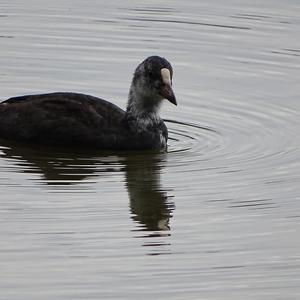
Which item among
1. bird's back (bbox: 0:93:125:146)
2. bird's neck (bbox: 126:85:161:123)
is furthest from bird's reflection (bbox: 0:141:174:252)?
bird's neck (bbox: 126:85:161:123)

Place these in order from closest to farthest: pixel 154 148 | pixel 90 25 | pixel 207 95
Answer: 1. pixel 154 148
2. pixel 207 95
3. pixel 90 25

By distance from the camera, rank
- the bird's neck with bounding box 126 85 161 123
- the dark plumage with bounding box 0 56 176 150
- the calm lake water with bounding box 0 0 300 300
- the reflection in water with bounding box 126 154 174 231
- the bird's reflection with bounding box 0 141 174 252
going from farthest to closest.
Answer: the bird's neck with bounding box 126 85 161 123 < the dark plumage with bounding box 0 56 176 150 < the bird's reflection with bounding box 0 141 174 252 < the reflection in water with bounding box 126 154 174 231 < the calm lake water with bounding box 0 0 300 300

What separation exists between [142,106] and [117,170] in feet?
4.90

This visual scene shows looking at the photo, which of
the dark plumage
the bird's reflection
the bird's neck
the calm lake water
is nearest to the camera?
the calm lake water

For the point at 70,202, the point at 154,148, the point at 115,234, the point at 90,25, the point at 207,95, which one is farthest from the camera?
the point at 90,25

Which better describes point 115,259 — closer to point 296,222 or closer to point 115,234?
point 115,234

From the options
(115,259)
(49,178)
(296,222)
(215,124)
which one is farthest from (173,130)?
(115,259)

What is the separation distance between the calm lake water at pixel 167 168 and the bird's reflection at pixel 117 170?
0.02 meters

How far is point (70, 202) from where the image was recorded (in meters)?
12.7

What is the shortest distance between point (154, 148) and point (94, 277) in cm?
458

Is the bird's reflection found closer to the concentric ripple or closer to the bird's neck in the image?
the concentric ripple

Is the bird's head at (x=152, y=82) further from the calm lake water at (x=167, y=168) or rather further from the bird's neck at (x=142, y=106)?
the calm lake water at (x=167, y=168)

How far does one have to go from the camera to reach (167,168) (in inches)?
558

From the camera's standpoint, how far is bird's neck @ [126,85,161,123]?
15367mm
